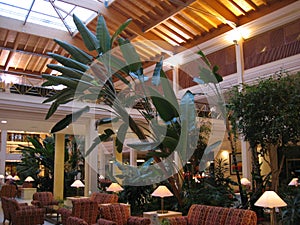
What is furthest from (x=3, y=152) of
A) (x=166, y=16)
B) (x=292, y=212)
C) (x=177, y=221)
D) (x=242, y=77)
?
(x=292, y=212)

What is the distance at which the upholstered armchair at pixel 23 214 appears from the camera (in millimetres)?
7495

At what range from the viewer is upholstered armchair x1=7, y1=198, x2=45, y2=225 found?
7495mm

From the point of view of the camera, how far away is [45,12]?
1315cm

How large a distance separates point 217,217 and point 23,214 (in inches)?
164

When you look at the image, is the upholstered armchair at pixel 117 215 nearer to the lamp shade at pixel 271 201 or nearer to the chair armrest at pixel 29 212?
the chair armrest at pixel 29 212

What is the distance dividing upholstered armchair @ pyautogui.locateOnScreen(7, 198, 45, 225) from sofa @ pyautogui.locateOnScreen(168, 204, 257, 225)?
10.8ft

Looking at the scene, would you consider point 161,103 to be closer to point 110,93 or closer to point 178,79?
point 110,93

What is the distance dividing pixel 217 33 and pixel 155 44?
3.25 meters

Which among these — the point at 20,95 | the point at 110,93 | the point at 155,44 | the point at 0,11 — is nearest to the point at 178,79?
the point at 155,44

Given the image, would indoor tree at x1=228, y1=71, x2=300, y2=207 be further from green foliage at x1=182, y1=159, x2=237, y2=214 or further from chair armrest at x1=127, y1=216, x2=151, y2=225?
chair armrest at x1=127, y1=216, x2=151, y2=225

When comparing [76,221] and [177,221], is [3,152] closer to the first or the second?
[177,221]

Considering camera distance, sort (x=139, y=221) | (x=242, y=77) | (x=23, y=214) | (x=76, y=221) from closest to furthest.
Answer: (x=76, y=221) → (x=139, y=221) → (x=23, y=214) → (x=242, y=77)

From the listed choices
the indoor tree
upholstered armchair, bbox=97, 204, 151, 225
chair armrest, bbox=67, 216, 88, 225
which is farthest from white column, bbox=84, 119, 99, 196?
chair armrest, bbox=67, 216, 88, 225

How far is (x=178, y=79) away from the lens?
13.6 meters
